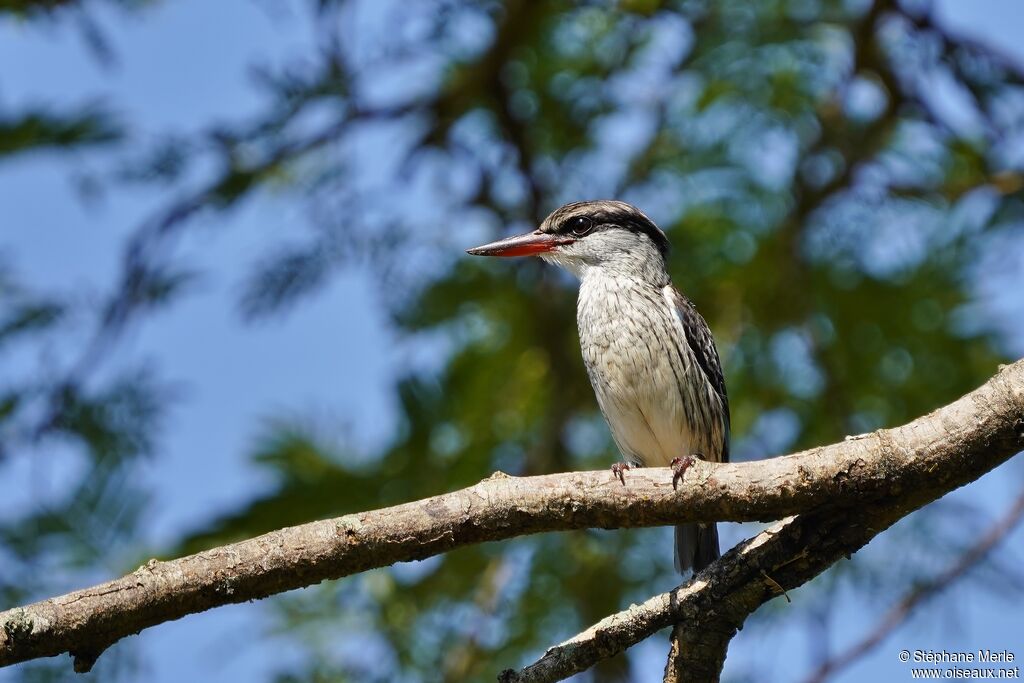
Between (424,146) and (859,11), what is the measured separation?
6.42ft

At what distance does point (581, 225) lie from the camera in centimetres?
462

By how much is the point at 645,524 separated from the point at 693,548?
1492 millimetres

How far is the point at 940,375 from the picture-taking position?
15.6ft

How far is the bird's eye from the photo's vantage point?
181 inches

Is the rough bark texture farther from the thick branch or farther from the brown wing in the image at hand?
the brown wing

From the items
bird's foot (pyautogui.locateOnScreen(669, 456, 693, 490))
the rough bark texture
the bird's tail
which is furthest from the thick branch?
the bird's tail

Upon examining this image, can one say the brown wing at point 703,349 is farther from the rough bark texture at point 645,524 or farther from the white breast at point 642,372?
the rough bark texture at point 645,524

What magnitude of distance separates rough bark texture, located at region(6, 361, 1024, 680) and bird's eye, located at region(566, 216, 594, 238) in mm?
1984

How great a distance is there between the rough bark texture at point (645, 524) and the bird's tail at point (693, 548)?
1.45m

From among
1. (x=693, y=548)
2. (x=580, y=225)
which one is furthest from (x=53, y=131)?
(x=693, y=548)

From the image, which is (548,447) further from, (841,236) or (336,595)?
(841,236)

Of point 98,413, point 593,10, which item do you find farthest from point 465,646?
point 593,10

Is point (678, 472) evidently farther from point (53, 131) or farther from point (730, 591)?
point (53, 131)

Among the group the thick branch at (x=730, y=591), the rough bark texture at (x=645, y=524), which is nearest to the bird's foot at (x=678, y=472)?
the rough bark texture at (x=645, y=524)
